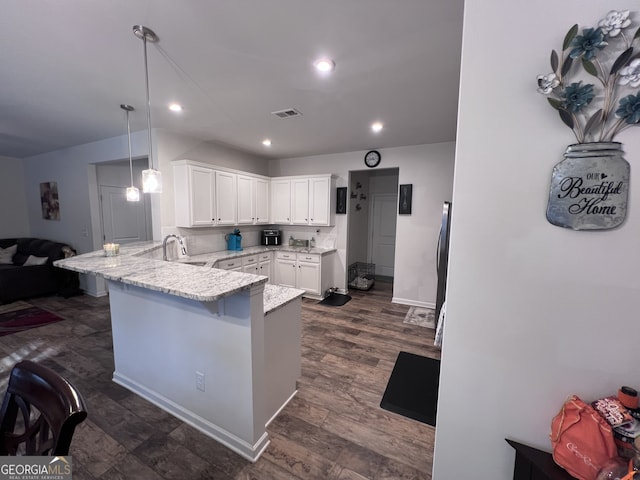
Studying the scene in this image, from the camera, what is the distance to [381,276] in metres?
6.45

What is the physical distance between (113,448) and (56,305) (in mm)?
3880

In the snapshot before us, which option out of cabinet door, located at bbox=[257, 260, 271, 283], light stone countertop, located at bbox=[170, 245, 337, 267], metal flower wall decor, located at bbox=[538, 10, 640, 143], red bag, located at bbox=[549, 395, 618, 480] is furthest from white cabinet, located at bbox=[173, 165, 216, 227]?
red bag, located at bbox=[549, 395, 618, 480]

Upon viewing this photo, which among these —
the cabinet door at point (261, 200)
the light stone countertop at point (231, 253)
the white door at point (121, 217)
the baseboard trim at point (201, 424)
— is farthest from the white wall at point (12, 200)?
the baseboard trim at point (201, 424)

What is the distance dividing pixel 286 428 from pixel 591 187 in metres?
2.20

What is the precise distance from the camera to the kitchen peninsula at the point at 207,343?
1522 millimetres

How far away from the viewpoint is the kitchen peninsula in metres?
1.52

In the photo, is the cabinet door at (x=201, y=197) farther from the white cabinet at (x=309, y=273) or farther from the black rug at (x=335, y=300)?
the black rug at (x=335, y=300)

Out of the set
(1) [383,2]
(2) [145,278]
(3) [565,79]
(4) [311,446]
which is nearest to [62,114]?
(2) [145,278]

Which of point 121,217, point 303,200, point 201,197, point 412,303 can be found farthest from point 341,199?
→ point 121,217

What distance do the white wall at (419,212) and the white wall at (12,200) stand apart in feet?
23.3

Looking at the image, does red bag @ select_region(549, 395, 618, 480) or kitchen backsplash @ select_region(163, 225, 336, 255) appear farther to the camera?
kitchen backsplash @ select_region(163, 225, 336, 255)

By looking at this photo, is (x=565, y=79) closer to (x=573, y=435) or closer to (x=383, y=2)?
(x=383, y=2)

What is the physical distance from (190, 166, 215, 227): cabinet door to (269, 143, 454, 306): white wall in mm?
2395

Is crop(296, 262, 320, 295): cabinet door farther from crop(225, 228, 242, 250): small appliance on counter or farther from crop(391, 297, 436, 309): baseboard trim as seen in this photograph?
crop(391, 297, 436, 309): baseboard trim
